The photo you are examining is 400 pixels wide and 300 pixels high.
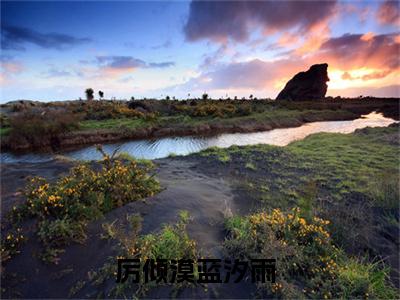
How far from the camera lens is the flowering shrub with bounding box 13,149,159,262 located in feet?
14.4

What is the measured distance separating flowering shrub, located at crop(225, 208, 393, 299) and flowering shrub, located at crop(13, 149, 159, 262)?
266 cm

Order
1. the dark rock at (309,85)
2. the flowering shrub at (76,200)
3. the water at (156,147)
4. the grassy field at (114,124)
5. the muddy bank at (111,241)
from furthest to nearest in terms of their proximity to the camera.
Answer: the dark rock at (309,85) → the grassy field at (114,124) → the water at (156,147) → the flowering shrub at (76,200) → the muddy bank at (111,241)

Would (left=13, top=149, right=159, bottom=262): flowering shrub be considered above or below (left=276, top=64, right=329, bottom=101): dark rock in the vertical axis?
below

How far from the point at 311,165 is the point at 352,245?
615cm

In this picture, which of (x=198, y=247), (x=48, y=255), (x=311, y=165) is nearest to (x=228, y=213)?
(x=198, y=247)

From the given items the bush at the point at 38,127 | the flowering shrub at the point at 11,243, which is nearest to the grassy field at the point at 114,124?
the bush at the point at 38,127

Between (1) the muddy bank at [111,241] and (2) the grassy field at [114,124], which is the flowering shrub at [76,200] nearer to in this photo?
(1) the muddy bank at [111,241]

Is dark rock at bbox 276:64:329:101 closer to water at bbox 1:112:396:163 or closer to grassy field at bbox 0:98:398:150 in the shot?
grassy field at bbox 0:98:398:150

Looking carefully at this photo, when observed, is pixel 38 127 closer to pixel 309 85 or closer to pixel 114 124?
pixel 114 124

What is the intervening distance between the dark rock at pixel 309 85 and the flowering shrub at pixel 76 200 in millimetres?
90108

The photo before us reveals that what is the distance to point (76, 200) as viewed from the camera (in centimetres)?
505

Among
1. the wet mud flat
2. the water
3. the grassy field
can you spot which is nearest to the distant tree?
the grassy field

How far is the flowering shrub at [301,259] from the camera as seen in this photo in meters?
→ 3.69

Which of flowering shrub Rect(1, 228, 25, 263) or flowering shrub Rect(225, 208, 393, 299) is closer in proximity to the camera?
flowering shrub Rect(225, 208, 393, 299)
